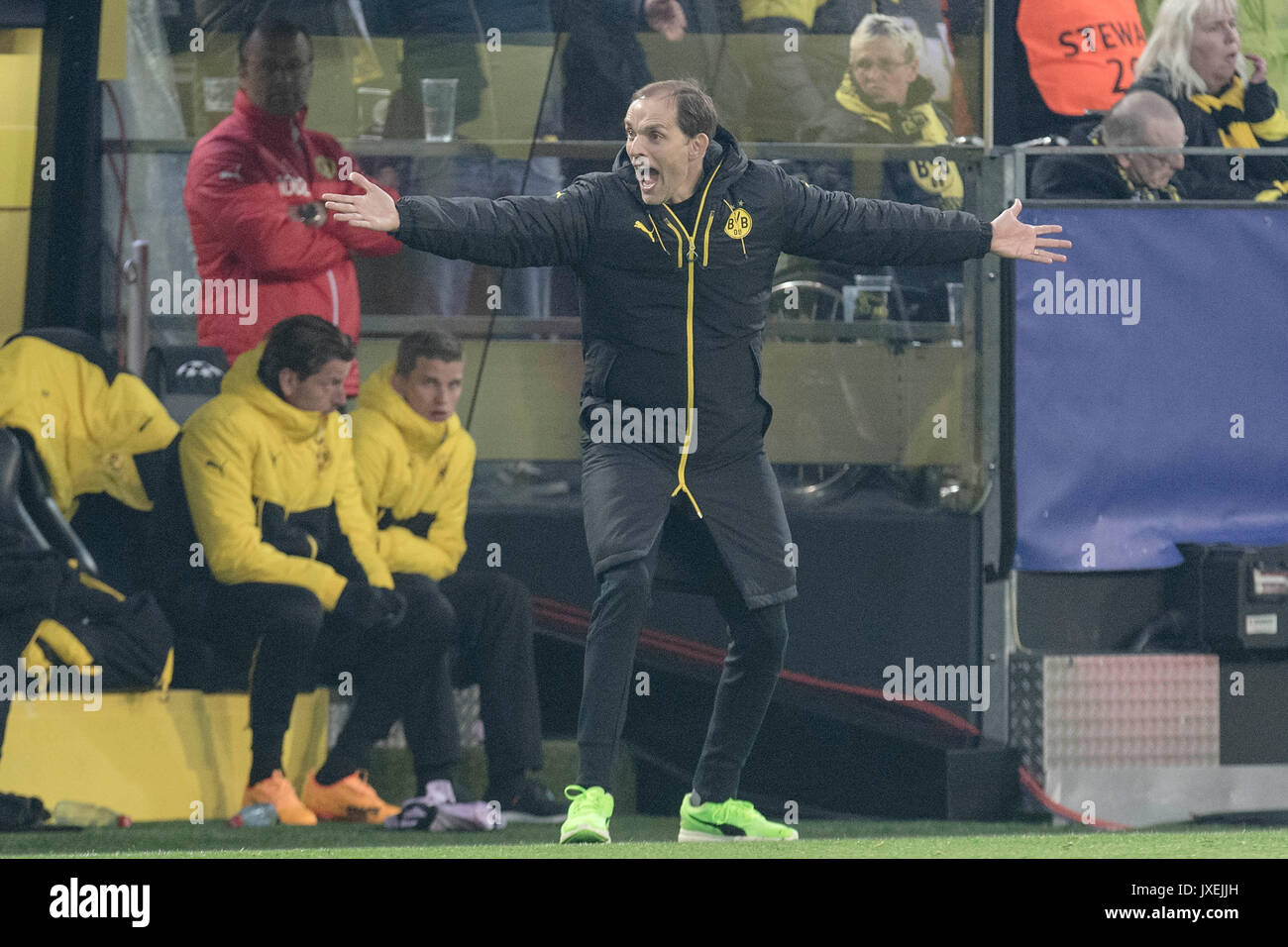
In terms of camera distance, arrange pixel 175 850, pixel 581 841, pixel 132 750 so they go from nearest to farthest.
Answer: pixel 581 841 → pixel 175 850 → pixel 132 750

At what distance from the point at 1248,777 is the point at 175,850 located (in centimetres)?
348

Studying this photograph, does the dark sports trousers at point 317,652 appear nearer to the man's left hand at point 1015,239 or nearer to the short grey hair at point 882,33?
the man's left hand at point 1015,239

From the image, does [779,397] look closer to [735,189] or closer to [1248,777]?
[735,189]

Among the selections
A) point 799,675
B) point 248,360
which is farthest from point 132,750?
point 799,675

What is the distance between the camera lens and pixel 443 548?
6410 mm

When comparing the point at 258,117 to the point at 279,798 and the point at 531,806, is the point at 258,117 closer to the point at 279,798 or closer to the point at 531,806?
the point at 279,798

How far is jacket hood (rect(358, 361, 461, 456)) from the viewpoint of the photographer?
6418mm

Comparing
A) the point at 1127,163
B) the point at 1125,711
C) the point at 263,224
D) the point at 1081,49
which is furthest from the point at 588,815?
the point at 1081,49

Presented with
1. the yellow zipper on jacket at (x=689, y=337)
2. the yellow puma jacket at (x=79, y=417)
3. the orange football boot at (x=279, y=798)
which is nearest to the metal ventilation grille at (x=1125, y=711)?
the yellow zipper on jacket at (x=689, y=337)

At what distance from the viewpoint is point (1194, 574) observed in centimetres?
654

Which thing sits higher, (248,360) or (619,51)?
(619,51)

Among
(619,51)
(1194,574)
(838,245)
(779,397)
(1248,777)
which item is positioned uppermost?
(619,51)

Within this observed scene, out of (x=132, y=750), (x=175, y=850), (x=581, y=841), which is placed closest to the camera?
(x=581, y=841)

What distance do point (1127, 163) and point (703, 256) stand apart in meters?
2.17
